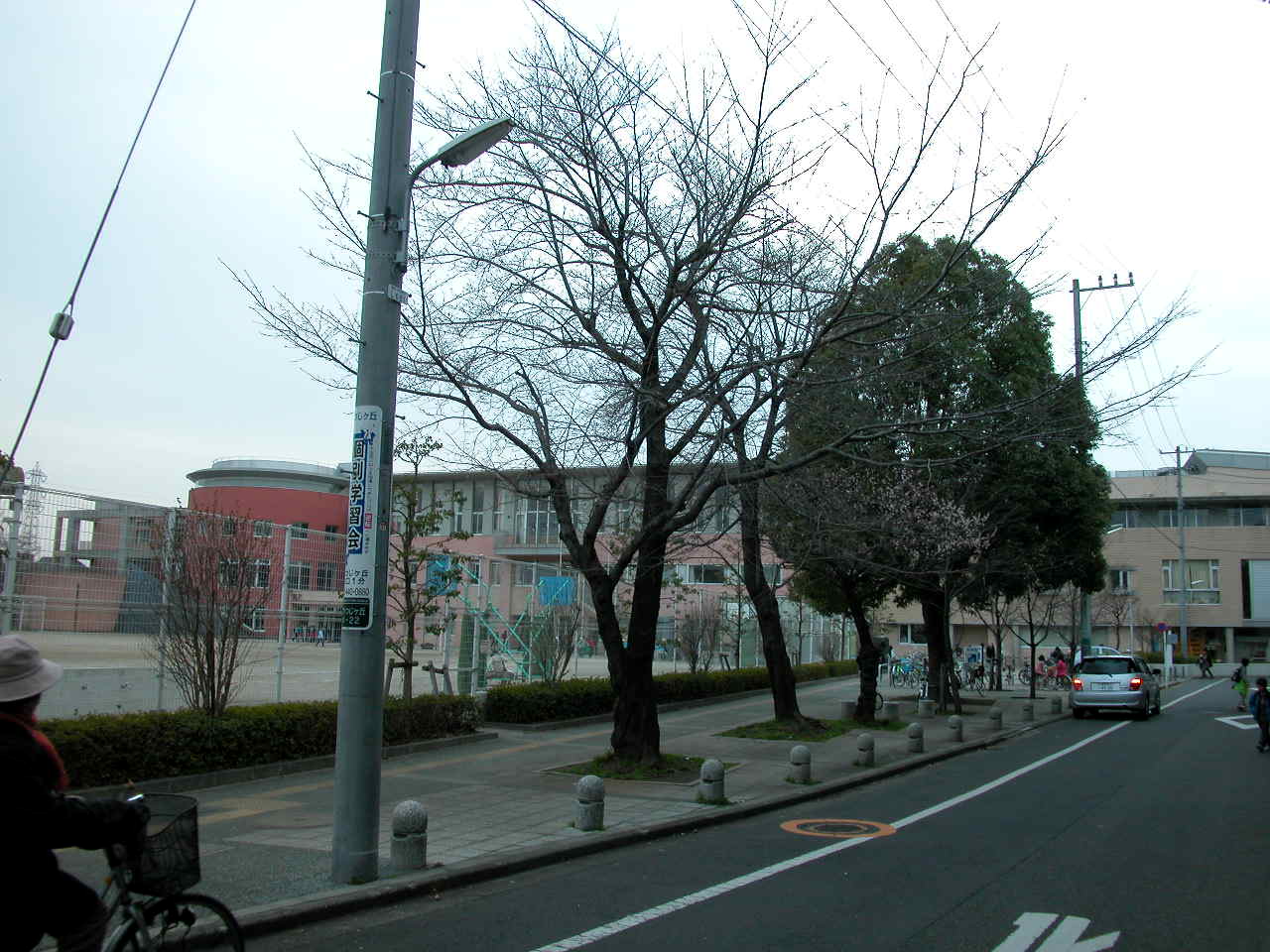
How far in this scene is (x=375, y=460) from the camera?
7.76 metres

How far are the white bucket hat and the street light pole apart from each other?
12.0 ft

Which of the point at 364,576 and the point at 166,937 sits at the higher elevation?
the point at 364,576

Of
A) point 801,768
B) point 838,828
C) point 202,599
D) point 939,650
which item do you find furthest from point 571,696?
point 939,650

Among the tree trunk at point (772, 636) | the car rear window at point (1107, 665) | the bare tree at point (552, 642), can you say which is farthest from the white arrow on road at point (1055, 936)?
the car rear window at point (1107, 665)

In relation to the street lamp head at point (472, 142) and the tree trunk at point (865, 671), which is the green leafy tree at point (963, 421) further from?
the street lamp head at point (472, 142)

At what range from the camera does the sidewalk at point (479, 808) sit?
24.1 ft

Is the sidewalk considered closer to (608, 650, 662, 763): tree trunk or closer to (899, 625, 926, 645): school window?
(608, 650, 662, 763): tree trunk

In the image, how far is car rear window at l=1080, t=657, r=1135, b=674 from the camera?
2589 centimetres

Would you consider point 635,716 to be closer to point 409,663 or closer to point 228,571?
point 409,663

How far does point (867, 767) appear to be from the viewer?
1480 cm

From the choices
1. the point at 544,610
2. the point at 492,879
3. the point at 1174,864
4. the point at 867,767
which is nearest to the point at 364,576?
the point at 492,879

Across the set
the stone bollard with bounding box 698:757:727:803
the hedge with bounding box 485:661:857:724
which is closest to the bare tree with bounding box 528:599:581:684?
the hedge with bounding box 485:661:857:724

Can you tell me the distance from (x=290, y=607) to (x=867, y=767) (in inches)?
348

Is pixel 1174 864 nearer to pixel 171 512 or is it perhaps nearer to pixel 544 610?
pixel 171 512
